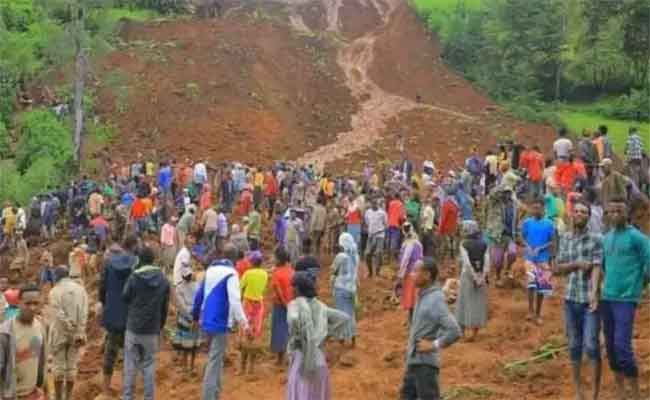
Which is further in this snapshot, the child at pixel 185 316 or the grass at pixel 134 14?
the grass at pixel 134 14

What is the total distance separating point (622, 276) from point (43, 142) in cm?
2462

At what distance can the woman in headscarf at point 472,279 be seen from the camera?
34.7ft

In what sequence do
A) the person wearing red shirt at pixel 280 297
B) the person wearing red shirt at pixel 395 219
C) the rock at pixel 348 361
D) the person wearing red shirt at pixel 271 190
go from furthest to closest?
the person wearing red shirt at pixel 271 190
the person wearing red shirt at pixel 395 219
the rock at pixel 348 361
the person wearing red shirt at pixel 280 297

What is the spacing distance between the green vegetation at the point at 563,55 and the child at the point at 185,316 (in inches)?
1143

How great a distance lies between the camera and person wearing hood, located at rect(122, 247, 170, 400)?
27.1 ft

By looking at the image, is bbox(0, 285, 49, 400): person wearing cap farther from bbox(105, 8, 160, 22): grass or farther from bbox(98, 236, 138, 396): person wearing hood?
bbox(105, 8, 160, 22): grass

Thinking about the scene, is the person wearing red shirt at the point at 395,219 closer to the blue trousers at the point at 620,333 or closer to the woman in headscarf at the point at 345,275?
the woman in headscarf at the point at 345,275

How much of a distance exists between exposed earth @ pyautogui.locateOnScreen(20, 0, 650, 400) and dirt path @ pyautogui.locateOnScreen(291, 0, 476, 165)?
0.08 metres

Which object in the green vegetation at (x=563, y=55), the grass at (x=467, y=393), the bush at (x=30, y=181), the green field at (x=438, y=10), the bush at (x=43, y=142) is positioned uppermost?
the green field at (x=438, y=10)

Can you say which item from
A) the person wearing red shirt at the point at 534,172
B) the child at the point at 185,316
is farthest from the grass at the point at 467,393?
the person wearing red shirt at the point at 534,172

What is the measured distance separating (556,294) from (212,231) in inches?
232

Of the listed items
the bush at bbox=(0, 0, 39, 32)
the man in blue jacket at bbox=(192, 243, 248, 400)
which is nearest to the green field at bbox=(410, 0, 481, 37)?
the bush at bbox=(0, 0, 39, 32)

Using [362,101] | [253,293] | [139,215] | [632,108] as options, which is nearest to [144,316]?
[253,293]

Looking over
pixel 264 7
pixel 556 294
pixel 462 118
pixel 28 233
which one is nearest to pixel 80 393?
pixel 556 294
